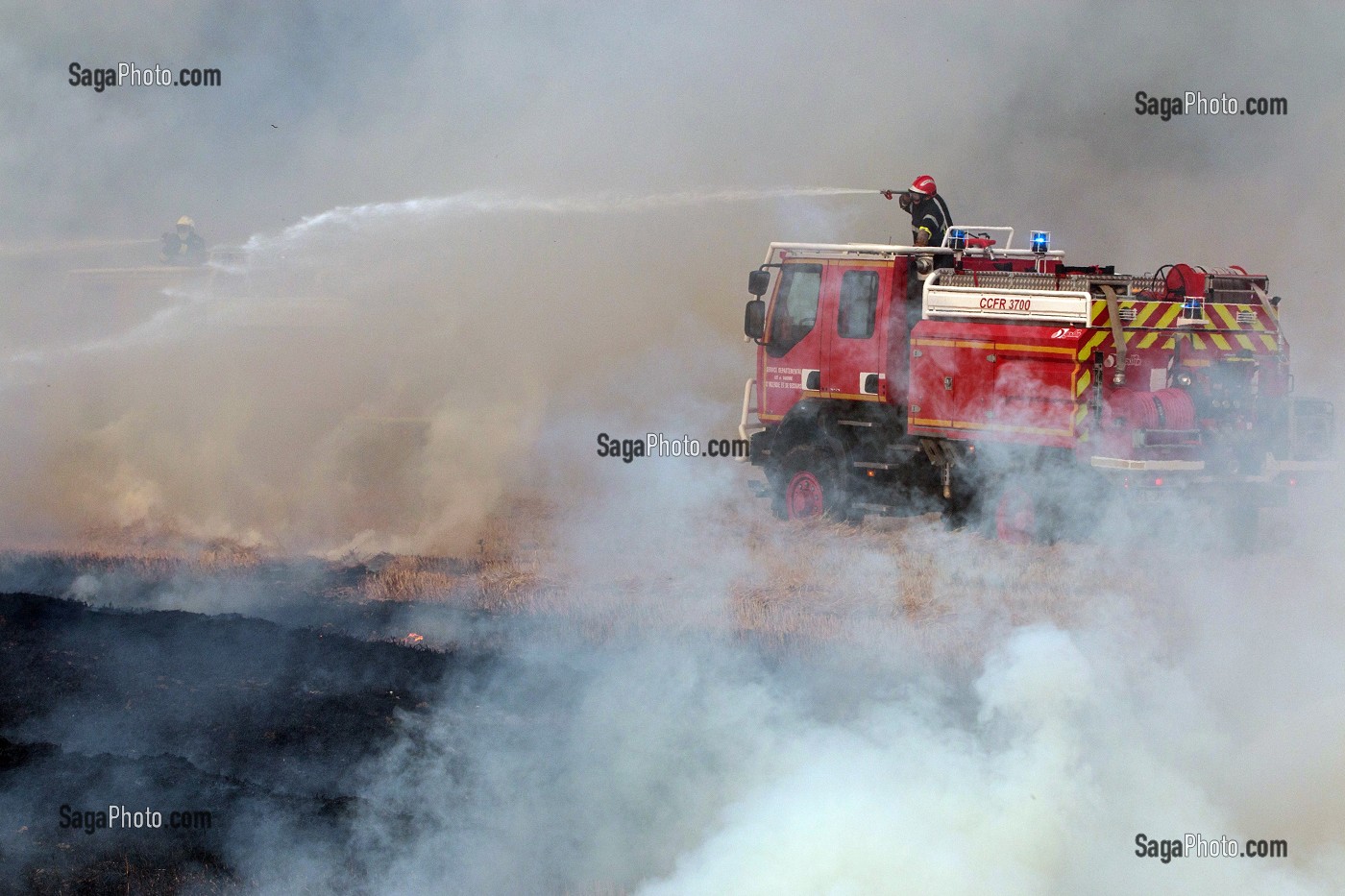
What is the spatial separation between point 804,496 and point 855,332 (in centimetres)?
192

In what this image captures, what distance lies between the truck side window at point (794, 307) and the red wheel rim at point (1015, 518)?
295 centimetres

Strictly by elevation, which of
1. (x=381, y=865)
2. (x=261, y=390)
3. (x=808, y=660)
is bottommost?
(x=381, y=865)

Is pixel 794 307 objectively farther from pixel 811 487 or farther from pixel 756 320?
pixel 811 487

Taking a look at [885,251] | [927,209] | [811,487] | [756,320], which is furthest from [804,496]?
[927,209]

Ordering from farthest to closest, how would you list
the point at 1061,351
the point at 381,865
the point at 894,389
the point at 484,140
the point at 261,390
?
the point at 484,140 → the point at 261,390 → the point at 894,389 → the point at 1061,351 → the point at 381,865

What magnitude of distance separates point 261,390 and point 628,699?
11809 millimetres

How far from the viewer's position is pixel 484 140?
87.6ft

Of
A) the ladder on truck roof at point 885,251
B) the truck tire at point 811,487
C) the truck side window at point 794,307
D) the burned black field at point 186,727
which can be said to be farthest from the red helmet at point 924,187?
the burned black field at point 186,727

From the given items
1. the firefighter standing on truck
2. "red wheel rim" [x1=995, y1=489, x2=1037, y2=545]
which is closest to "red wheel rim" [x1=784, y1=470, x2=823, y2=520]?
"red wheel rim" [x1=995, y1=489, x2=1037, y2=545]

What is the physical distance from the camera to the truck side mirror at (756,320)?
50.0 feet

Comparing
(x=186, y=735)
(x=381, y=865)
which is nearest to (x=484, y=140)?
(x=186, y=735)

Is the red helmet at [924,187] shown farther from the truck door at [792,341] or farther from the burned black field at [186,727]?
the burned black field at [186,727]

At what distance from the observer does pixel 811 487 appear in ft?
50.2

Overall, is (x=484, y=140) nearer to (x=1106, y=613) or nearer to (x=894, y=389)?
(x=894, y=389)
